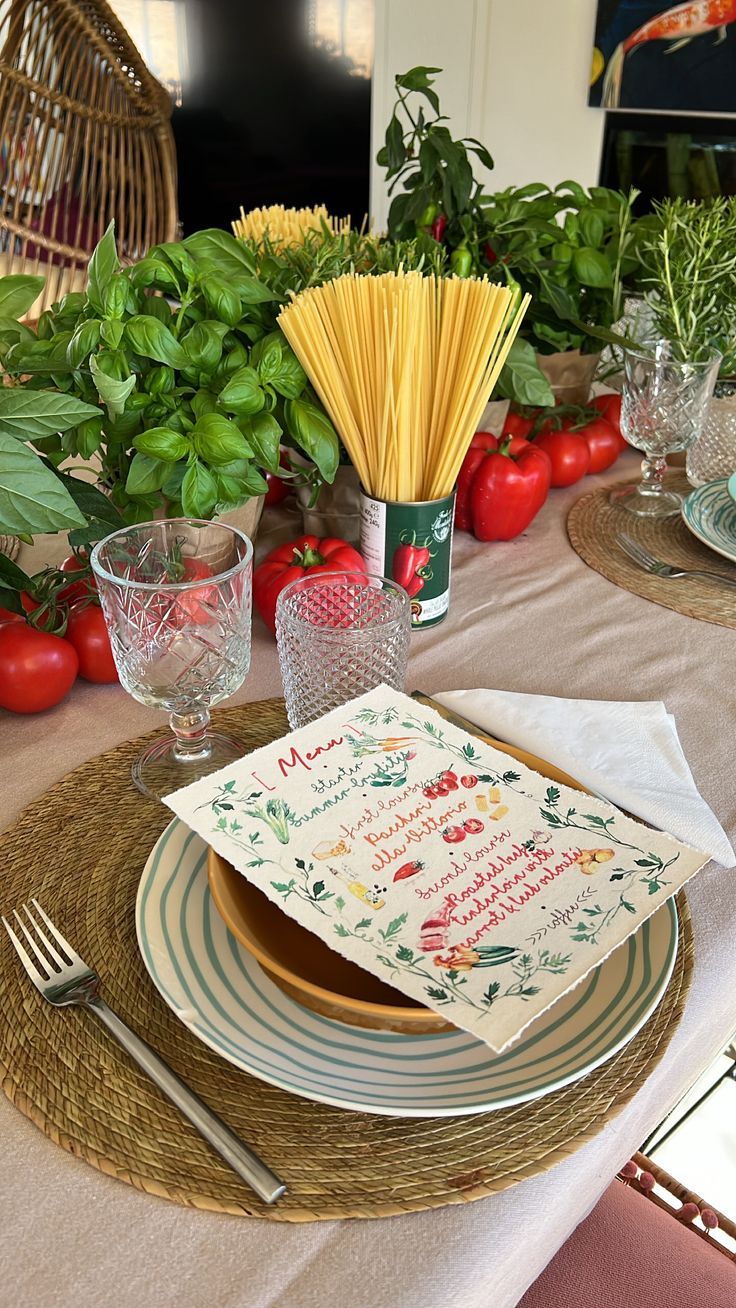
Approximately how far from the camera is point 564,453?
3.73 feet

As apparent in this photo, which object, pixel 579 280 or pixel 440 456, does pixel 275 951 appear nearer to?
pixel 440 456

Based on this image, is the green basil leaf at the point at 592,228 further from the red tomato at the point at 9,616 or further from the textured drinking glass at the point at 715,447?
the red tomato at the point at 9,616

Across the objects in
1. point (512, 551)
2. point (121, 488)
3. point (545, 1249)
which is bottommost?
point (545, 1249)

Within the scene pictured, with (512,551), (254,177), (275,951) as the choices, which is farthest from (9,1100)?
(254,177)

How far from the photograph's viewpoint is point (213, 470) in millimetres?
757

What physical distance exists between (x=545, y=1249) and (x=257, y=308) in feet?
2.23

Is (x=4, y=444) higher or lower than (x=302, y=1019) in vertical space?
higher

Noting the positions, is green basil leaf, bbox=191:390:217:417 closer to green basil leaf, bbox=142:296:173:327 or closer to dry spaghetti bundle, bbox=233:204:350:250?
green basil leaf, bbox=142:296:173:327

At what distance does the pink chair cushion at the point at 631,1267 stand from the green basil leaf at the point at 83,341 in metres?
0.69

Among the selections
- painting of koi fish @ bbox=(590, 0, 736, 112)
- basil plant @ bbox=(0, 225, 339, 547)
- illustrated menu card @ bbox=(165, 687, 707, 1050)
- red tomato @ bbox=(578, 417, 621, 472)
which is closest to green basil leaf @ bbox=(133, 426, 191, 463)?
basil plant @ bbox=(0, 225, 339, 547)

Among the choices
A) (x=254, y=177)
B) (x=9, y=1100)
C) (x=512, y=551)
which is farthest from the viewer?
(x=254, y=177)

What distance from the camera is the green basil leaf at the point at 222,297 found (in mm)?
790

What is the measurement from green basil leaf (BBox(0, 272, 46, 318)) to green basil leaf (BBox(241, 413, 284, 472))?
0.57 feet

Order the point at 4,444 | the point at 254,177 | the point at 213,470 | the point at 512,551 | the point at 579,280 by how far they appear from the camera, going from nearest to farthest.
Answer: the point at 4,444 → the point at 213,470 → the point at 512,551 → the point at 579,280 → the point at 254,177
